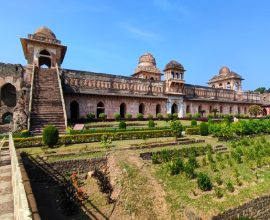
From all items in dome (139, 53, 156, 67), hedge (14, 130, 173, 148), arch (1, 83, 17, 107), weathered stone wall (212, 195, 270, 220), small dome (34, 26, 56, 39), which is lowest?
weathered stone wall (212, 195, 270, 220)

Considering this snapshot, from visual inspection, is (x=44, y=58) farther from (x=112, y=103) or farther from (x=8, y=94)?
A: (x=112, y=103)

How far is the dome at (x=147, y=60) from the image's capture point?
47.2 metres

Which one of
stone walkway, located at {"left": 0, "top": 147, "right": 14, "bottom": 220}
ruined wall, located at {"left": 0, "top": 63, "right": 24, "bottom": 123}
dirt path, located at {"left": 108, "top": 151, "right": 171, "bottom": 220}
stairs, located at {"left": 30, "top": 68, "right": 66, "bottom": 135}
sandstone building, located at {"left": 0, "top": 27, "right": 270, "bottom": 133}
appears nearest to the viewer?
stone walkway, located at {"left": 0, "top": 147, "right": 14, "bottom": 220}

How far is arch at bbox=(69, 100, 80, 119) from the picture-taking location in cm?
2768

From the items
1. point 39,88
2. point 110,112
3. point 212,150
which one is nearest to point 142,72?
point 110,112

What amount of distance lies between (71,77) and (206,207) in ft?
74.4

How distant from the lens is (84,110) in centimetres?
2797

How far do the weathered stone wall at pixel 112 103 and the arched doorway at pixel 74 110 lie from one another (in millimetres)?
290

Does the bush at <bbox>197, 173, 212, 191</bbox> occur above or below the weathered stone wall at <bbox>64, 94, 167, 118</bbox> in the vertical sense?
below

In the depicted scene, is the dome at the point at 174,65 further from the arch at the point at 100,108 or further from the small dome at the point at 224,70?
the small dome at the point at 224,70

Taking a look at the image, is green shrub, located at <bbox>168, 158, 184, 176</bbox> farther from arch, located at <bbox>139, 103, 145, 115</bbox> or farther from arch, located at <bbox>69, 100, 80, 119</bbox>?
arch, located at <bbox>139, 103, 145, 115</bbox>

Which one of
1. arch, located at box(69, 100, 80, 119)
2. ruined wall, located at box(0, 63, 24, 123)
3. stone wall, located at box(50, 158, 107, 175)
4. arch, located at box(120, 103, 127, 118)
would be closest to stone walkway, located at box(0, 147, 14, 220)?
stone wall, located at box(50, 158, 107, 175)

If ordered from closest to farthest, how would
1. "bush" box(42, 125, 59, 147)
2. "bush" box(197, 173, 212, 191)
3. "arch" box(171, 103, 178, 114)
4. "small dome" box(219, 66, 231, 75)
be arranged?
1. "bush" box(197, 173, 212, 191)
2. "bush" box(42, 125, 59, 147)
3. "arch" box(171, 103, 178, 114)
4. "small dome" box(219, 66, 231, 75)

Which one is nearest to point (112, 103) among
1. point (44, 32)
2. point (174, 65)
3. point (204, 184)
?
point (174, 65)
